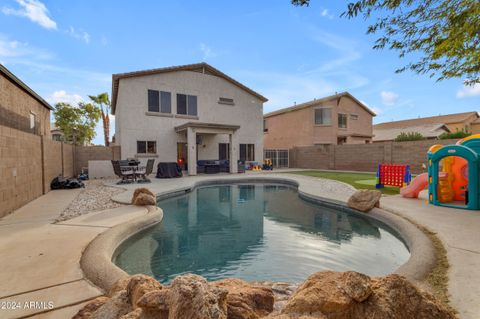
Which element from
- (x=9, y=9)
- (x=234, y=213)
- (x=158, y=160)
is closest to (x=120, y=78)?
(x=158, y=160)

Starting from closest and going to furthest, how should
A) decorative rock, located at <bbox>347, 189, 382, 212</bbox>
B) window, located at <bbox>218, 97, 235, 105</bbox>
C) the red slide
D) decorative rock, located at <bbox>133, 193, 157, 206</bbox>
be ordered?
decorative rock, located at <bbox>347, 189, 382, 212</bbox> < decorative rock, located at <bbox>133, 193, 157, 206</bbox> < the red slide < window, located at <bbox>218, 97, 235, 105</bbox>

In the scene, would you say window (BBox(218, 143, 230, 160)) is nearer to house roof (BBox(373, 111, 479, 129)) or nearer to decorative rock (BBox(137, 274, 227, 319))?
decorative rock (BBox(137, 274, 227, 319))

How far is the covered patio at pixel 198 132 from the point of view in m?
15.8

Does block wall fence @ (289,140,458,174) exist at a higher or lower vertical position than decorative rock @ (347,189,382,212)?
higher

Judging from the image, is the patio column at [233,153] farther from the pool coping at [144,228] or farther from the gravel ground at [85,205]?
the pool coping at [144,228]

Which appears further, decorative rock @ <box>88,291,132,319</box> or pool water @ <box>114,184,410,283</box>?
pool water @ <box>114,184,410,283</box>

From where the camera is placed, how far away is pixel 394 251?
14.2 feet

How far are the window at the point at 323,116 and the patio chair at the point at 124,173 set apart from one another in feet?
63.8

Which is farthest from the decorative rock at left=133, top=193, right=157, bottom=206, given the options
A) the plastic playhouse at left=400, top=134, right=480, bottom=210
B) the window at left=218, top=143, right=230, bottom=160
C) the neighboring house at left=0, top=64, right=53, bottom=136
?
the window at left=218, top=143, right=230, bottom=160

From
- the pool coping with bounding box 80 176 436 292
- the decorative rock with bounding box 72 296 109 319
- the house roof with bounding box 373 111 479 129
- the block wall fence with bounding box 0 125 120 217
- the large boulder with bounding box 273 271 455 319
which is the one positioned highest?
the house roof with bounding box 373 111 479 129

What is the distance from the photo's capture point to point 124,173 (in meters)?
12.3

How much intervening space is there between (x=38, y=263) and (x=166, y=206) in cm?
510

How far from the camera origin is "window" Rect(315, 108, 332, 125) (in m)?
25.2

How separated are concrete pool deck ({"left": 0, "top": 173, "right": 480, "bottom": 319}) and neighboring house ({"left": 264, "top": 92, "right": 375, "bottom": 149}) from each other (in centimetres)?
1937
